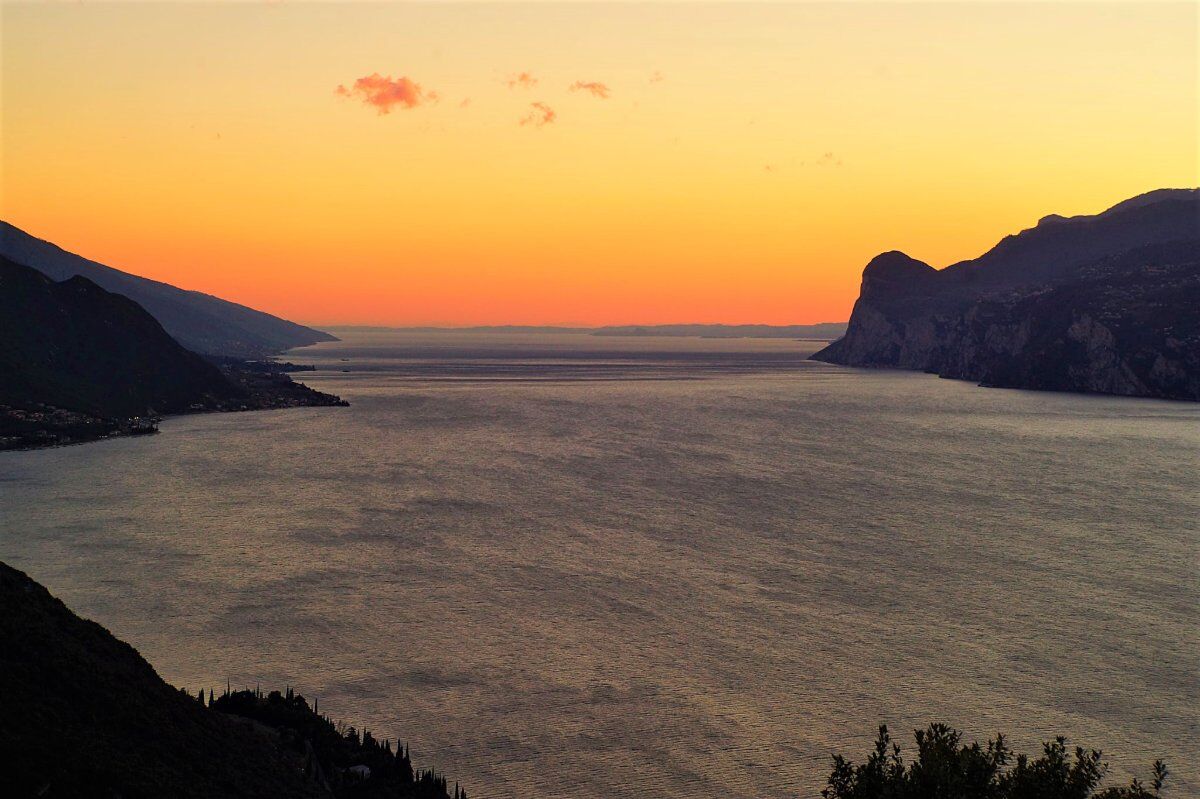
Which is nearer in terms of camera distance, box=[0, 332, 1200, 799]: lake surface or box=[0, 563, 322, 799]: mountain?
box=[0, 563, 322, 799]: mountain

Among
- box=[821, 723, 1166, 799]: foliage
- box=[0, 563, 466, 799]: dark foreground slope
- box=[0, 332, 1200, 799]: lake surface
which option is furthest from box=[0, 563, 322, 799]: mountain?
box=[821, 723, 1166, 799]: foliage

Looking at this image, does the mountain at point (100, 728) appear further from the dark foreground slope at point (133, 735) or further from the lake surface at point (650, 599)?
the lake surface at point (650, 599)

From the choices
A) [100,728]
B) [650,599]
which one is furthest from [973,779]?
[650,599]

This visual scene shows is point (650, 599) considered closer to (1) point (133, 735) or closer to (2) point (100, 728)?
(1) point (133, 735)

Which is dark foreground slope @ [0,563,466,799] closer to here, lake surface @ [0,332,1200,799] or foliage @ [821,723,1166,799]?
lake surface @ [0,332,1200,799]

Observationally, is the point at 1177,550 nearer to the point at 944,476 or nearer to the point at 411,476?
the point at 944,476

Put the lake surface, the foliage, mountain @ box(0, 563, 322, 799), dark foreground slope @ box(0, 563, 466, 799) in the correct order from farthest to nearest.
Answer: the lake surface < dark foreground slope @ box(0, 563, 466, 799) < mountain @ box(0, 563, 322, 799) < the foliage

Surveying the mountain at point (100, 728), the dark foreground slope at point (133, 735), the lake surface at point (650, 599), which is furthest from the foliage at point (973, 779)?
the mountain at point (100, 728)

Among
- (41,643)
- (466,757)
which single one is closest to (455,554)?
(466,757)
